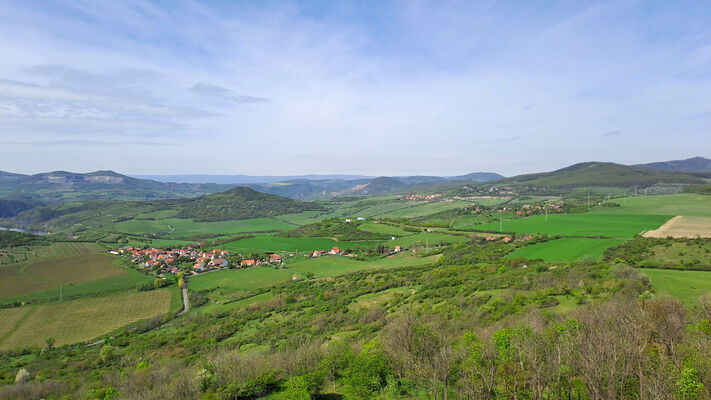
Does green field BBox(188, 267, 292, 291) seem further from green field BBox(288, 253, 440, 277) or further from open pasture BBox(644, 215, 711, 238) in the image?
open pasture BBox(644, 215, 711, 238)

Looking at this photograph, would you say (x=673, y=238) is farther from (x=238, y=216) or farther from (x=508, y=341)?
(x=238, y=216)

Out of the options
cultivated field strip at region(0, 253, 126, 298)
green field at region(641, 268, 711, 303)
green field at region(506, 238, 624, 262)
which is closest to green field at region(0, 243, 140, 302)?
cultivated field strip at region(0, 253, 126, 298)

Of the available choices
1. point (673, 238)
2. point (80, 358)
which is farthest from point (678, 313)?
point (80, 358)

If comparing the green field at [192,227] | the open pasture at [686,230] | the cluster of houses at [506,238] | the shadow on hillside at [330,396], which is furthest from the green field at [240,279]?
the open pasture at [686,230]

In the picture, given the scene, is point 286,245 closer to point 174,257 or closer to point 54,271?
point 174,257

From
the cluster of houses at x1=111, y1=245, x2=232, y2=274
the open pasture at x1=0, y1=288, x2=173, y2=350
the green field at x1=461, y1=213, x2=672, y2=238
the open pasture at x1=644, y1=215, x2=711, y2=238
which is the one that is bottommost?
the open pasture at x1=0, y1=288, x2=173, y2=350

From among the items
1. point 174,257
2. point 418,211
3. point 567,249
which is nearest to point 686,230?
point 567,249
